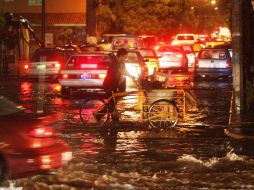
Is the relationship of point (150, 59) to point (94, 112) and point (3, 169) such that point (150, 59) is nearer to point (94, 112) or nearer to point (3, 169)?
point (94, 112)

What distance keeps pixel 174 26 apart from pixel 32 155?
184 ft

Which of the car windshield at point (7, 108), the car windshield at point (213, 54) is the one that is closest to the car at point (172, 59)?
the car windshield at point (213, 54)

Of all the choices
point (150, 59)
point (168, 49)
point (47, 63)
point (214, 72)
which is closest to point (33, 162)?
point (47, 63)

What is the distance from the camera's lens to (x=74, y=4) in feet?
179

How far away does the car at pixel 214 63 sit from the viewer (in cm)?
3066

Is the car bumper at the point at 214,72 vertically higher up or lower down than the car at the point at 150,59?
lower down

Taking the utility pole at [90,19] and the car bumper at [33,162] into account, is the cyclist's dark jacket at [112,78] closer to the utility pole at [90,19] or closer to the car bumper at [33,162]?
the car bumper at [33,162]

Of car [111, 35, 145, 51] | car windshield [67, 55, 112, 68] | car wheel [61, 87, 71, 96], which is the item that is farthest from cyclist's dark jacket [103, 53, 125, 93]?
car [111, 35, 145, 51]

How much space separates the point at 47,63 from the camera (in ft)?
97.3

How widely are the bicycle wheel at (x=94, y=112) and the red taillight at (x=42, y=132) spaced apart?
Result: 21.3ft

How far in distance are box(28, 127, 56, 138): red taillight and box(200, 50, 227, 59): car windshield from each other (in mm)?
22670

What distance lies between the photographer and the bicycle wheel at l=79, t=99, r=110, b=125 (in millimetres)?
15277

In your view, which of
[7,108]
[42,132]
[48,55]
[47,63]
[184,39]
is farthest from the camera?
[184,39]

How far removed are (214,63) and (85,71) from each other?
10584mm
